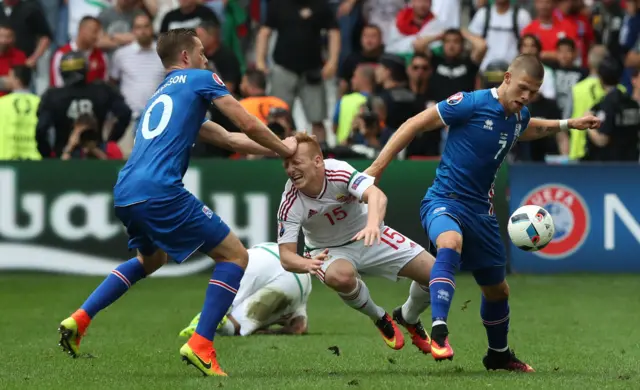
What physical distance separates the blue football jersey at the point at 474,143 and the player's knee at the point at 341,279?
83 centimetres

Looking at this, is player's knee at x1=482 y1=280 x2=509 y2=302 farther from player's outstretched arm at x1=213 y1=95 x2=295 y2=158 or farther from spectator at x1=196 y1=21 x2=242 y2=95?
spectator at x1=196 y1=21 x2=242 y2=95

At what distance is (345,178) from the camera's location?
9203 millimetres

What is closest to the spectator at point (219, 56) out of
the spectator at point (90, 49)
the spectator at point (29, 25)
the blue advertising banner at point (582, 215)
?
the spectator at point (90, 49)

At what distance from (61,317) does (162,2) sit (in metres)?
8.48

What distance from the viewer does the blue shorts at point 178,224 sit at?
8500 mm

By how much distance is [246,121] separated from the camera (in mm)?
8492

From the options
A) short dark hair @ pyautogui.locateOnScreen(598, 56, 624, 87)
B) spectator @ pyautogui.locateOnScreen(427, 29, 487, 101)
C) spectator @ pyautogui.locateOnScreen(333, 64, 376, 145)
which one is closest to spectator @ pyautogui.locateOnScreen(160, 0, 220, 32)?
spectator @ pyautogui.locateOnScreen(333, 64, 376, 145)

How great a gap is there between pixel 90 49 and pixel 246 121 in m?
10.6

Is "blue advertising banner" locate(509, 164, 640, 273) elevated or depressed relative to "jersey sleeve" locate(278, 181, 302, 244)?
depressed

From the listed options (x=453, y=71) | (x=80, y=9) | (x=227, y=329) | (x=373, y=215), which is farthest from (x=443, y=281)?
(x=80, y=9)

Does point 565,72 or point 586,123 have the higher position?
point 586,123

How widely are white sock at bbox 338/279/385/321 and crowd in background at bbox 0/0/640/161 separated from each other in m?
6.37

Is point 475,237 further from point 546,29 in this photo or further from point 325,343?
point 546,29

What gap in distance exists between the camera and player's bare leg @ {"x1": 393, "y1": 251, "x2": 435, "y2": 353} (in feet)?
31.8
